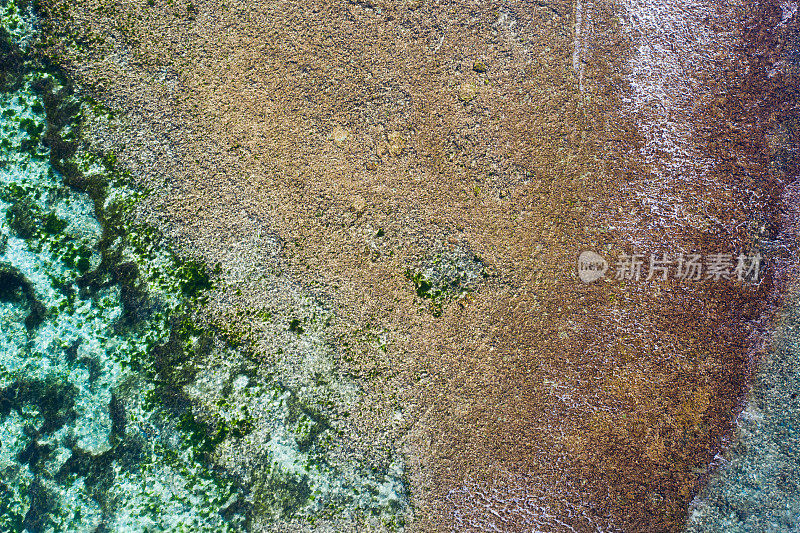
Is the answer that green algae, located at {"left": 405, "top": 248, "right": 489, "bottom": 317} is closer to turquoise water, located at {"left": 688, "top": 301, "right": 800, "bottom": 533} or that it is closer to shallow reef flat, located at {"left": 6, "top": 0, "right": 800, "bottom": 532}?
shallow reef flat, located at {"left": 6, "top": 0, "right": 800, "bottom": 532}

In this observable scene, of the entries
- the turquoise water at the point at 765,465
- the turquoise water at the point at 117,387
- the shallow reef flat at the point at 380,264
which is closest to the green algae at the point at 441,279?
the shallow reef flat at the point at 380,264

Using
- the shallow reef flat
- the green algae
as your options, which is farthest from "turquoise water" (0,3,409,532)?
the green algae

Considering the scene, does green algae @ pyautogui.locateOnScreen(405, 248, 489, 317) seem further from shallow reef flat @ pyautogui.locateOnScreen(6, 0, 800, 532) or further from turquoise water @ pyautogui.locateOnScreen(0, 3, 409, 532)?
turquoise water @ pyautogui.locateOnScreen(0, 3, 409, 532)

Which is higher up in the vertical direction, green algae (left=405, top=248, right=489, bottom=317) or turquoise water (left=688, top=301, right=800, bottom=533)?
green algae (left=405, top=248, right=489, bottom=317)

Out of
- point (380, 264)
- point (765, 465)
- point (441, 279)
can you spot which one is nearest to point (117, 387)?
point (380, 264)

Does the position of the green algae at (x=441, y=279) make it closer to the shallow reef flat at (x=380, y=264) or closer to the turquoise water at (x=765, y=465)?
the shallow reef flat at (x=380, y=264)

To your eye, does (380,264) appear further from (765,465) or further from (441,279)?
(765,465)

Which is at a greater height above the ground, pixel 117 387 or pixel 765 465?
pixel 765 465
